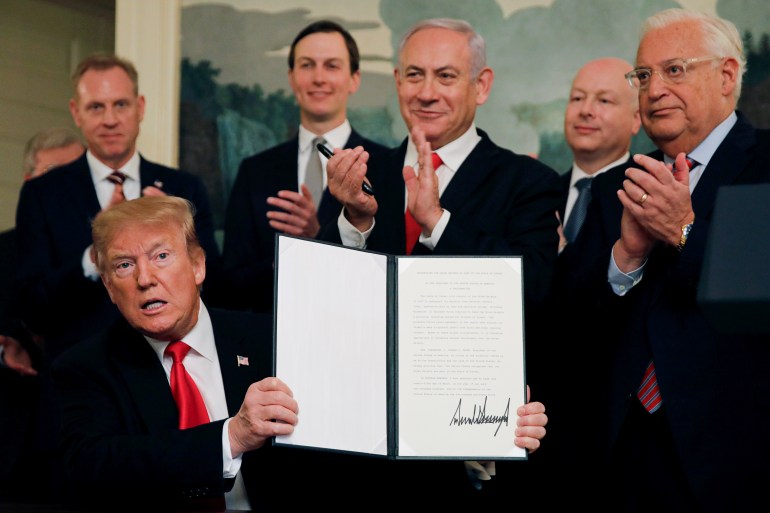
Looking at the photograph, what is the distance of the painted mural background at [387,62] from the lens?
4.94 meters

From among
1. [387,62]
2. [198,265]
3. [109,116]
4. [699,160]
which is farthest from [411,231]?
[387,62]

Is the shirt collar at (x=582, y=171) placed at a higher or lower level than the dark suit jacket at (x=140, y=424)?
higher

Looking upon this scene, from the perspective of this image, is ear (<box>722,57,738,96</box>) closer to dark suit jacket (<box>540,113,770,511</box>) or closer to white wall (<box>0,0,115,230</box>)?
dark suit jacket (<box>540,113,770,511</box>)

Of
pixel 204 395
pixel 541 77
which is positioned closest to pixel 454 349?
pixel 204 395

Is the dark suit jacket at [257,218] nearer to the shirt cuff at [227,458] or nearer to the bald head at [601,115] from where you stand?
the bald head at [601,115]

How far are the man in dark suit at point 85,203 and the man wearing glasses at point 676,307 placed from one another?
155 centimetres

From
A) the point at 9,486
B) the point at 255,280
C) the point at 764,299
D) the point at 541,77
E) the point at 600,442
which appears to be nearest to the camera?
the point at 764,299

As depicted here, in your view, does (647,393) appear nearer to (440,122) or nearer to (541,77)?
(440,122)

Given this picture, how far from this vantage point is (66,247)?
4.18 meters

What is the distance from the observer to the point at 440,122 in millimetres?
3625

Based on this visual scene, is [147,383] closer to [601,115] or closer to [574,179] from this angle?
[574,179]

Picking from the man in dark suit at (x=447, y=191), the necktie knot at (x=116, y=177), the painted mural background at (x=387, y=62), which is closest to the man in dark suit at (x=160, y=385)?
the man in dark suit at (x=447, y=191)

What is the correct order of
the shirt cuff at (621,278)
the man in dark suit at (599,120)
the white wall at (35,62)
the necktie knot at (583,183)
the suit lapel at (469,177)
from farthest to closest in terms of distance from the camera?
the white wall at (35,62) → the man in dark suit at (599,120) → the necktie knot at (583,183) → the suit lapel at (469,177) → the shirt cuff at (621,278)

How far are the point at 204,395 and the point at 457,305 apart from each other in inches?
28.3
